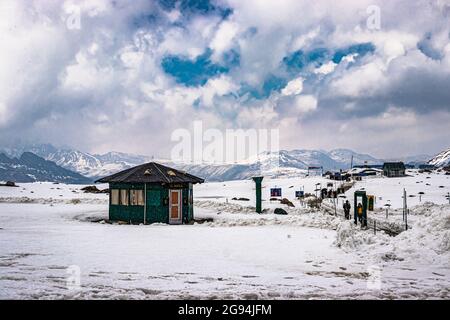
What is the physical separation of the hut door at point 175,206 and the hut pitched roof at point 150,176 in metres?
0.85

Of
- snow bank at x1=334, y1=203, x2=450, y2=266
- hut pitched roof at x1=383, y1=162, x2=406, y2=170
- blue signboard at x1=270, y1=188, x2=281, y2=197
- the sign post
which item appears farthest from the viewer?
hut pitched roof at x1=383, y1=162, x2=406, y2=170

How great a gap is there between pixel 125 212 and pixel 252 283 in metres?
16.9

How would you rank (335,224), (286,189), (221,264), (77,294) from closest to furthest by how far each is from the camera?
(77,294) → (221,264) → (335,224) → (286,189)

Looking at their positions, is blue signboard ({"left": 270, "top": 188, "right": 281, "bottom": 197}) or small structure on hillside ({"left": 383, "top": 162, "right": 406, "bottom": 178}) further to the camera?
small structure on hillside ({"left": 383, "top": 162, "right": 406, "bottom": 178})

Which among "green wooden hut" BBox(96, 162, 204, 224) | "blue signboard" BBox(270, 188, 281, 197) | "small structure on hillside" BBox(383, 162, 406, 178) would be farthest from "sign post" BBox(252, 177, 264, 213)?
"small structure on hillside" BBox(383, 162, 406, 178)

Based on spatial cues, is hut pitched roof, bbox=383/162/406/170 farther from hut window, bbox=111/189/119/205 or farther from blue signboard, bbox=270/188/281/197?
hut window, bbox=111/189/119/205

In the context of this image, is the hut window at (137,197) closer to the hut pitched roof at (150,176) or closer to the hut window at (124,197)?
the hut window at (124,197)

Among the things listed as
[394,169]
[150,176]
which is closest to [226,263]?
[150,176]

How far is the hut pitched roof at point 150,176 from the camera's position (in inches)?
964

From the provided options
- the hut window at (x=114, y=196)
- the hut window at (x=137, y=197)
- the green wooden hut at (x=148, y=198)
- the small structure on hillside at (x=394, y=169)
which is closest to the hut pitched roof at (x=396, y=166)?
the small structure on hillside at (x=394, y=169)

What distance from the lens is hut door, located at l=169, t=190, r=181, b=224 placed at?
973 inches
